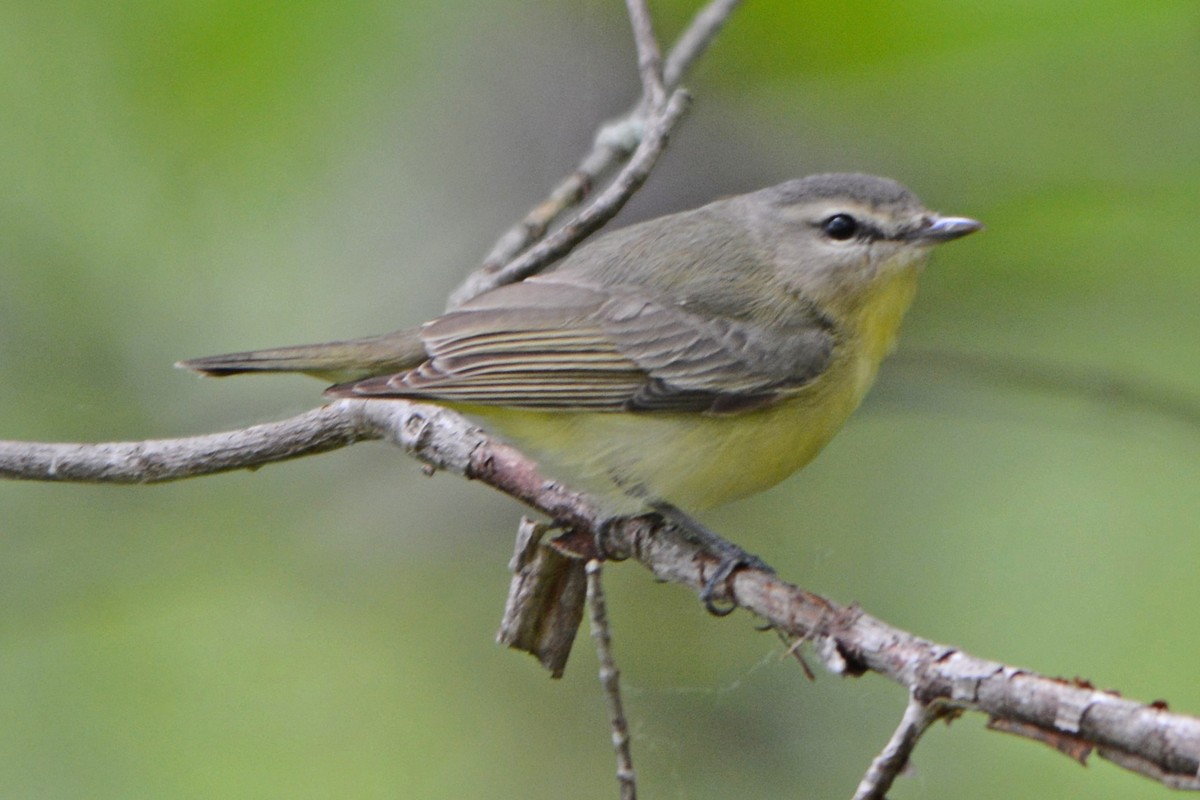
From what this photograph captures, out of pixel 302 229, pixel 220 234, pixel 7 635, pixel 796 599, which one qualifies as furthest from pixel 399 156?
pixel 796 599

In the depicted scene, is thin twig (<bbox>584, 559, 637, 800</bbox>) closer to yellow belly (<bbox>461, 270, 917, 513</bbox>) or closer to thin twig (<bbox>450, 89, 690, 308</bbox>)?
yellow belly (<bbox>461, 270, 917, 513</bbox>)

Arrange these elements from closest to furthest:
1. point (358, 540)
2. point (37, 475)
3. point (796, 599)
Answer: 1. point (796, 599)
2. point (37, 475)
3. point (358, 540)

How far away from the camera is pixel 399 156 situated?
5.15m

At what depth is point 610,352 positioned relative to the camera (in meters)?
3.31

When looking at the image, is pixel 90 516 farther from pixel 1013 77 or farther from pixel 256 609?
pixel 1013 77

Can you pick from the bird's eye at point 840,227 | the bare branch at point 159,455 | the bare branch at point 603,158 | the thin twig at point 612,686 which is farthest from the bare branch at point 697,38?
the thin twig at point 612,686

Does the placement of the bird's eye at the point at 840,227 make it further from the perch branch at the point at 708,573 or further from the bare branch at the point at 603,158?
the perch branch at the point at 708,573

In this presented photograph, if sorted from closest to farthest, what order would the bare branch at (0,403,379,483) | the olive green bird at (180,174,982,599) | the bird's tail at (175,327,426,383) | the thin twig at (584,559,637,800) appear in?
the thin twig at (584,559,637,800), the bare branch at (0,403,379,483), the bird's tail at (175,327,426,383), the olive green bird at (180,174,982,599)

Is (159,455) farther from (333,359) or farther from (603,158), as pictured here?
(603,158)

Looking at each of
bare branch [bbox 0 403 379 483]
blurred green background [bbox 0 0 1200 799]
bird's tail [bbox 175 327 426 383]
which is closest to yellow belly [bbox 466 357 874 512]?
bird's tail [bbox 175 327 426 383]

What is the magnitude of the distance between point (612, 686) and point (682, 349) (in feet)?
3.77

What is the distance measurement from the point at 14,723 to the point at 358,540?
1274 millimetres

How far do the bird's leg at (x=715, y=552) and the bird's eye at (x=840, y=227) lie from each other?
0.96 m

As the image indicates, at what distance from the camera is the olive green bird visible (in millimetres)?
3107
